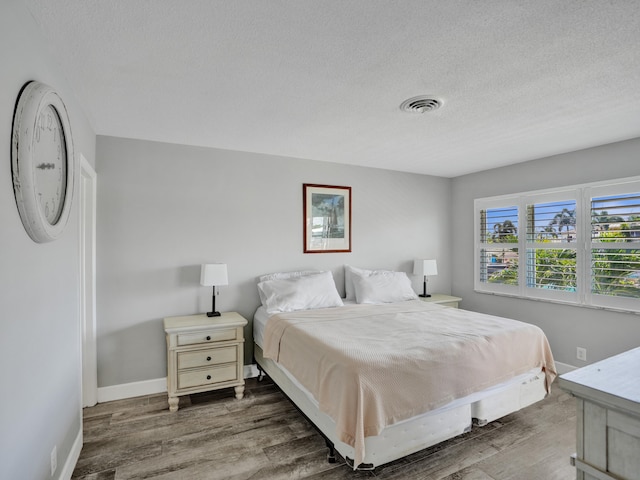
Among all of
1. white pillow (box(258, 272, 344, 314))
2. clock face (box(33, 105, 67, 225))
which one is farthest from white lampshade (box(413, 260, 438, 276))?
clock face (box(33, 105, 67, 225))

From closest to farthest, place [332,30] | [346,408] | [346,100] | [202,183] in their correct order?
[332,30]
[346,408]
[346,100]
[202,183]

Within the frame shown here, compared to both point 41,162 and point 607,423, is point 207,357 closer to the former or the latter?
point 41,162

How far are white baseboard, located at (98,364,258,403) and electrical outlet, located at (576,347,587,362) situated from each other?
4.23m

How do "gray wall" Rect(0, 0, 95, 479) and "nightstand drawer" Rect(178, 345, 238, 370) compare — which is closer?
"gray wall" Rect(0, 0, 95, 479)

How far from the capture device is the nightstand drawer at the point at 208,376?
2.97 meters

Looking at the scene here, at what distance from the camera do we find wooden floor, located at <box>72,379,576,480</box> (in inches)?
83.5

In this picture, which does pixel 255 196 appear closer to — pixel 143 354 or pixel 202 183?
pixel 202 183

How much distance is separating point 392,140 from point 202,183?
1956mm

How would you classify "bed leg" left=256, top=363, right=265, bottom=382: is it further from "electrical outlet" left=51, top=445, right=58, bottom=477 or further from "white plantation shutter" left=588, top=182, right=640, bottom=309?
"white plantation shutter" left=588, top=182, right=640, bottom=309

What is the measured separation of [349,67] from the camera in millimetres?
1932

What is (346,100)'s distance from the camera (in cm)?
238

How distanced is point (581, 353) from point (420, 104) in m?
3.16

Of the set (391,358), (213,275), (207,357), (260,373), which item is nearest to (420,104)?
(391,358)

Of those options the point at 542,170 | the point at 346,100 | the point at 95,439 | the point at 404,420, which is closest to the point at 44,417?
the point at 95,439
